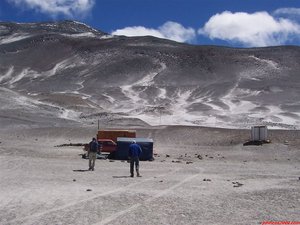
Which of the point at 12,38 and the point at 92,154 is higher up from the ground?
the point at 12,38

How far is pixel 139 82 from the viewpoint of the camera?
384ft

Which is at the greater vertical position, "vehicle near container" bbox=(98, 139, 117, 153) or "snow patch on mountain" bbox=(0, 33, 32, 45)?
"snow patch on mountain" bbox=(0, 33, 32, 45)

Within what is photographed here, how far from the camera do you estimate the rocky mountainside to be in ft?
241

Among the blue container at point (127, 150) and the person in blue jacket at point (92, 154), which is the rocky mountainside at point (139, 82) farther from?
the person in blue jacket at point (92, 154)

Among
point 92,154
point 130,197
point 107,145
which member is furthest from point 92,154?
point 107,145

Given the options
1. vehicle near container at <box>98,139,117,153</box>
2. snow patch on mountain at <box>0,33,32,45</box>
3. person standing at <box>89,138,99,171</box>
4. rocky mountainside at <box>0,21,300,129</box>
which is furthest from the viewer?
snow patch on mountain at <box>0,33,32,45</box>

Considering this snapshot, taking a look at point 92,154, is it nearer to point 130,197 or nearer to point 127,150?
point 127,150

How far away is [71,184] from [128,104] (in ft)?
249

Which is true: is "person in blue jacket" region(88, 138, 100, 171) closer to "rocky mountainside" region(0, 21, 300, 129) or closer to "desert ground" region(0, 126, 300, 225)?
"desert ground" region(0, 126, 300, 225)

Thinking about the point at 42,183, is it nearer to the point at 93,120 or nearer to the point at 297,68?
the point at 93,120

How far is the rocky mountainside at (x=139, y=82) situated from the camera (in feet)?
241

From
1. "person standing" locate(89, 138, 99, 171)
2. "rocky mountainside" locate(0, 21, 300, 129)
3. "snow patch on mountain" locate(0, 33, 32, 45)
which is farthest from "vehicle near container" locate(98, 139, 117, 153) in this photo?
"snow patch on mountain" locate(0, 33, 32, 45)

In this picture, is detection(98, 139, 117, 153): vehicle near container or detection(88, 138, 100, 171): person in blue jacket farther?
Answer: detection(98, 139, 117, 153): vehicle near container

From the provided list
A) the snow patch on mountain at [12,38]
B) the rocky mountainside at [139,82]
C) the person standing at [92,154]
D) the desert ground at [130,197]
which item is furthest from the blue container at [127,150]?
the snow patch on mountain at [12,38]
